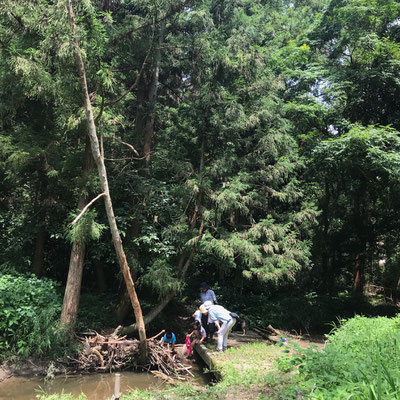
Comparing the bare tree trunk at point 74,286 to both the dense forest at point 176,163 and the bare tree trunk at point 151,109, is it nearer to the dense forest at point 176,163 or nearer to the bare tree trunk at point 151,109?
the dense forest at point 176,163

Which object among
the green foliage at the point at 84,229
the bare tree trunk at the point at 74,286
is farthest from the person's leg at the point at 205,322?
the green foliage at the point at 84,229

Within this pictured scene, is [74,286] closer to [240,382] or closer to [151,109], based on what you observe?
[240,382]

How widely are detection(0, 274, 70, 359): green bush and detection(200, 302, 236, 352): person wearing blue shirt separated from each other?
3377 mm

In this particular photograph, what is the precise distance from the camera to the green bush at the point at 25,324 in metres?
7.07

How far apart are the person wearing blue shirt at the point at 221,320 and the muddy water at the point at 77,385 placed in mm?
1605

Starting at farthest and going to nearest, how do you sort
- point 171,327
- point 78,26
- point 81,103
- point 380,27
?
point 380,27
point 171,327
point 81,103
point 78,26

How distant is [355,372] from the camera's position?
3520 millimetres

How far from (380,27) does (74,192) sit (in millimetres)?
13613

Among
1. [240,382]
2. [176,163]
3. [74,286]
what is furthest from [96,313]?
[240,382]

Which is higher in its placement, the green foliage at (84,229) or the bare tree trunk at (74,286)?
the green foliage at (84,229)

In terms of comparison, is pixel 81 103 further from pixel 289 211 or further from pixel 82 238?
pixel 289 211

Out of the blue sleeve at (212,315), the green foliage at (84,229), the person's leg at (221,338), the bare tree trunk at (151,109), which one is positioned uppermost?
the bare tree trunk at (151,109)

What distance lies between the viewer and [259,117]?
10758 millimetres

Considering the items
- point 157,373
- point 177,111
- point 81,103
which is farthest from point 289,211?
point 81,103
